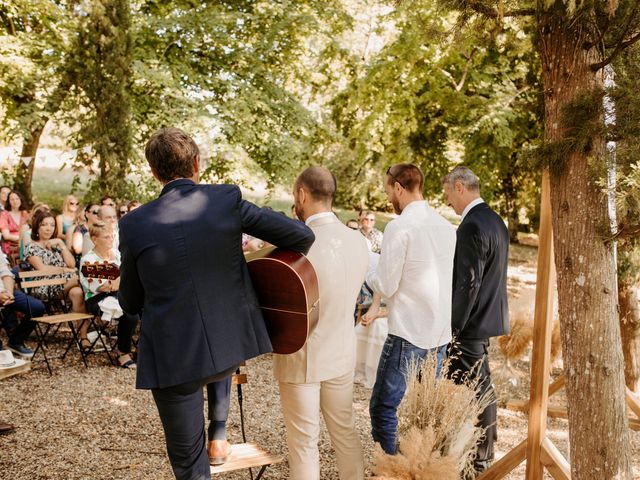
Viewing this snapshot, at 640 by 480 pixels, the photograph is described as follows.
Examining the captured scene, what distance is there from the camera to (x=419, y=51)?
1170cm

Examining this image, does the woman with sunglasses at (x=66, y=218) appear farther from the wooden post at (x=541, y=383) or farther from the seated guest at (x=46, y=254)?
the wooden post at (x=541, y=383)

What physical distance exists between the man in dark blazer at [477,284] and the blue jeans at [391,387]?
338 millimetres

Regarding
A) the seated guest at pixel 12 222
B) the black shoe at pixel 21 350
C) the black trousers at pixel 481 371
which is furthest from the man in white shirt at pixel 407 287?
the seated guest at pixel 12 222

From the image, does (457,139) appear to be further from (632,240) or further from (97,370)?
(632,240)

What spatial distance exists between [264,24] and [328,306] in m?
Answer: 11.6

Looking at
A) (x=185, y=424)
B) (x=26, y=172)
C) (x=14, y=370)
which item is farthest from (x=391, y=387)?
(x=26, y=172)

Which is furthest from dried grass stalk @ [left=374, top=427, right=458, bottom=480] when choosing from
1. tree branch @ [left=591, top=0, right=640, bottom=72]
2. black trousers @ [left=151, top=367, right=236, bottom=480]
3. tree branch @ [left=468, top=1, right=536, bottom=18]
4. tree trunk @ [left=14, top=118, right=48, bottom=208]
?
tree trunk @ [left=14, top=118, right=48, bottom=208]

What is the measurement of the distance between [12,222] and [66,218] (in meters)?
0.80

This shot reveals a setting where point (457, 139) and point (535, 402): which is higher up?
point (457, 139)

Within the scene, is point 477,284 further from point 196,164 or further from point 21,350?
point 21,350

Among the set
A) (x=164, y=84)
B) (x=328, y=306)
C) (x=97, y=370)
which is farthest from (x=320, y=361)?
(x=164, y=84)

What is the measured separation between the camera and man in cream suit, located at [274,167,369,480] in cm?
287

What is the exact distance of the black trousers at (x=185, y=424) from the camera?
8.00 ft

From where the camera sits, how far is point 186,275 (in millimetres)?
2324
